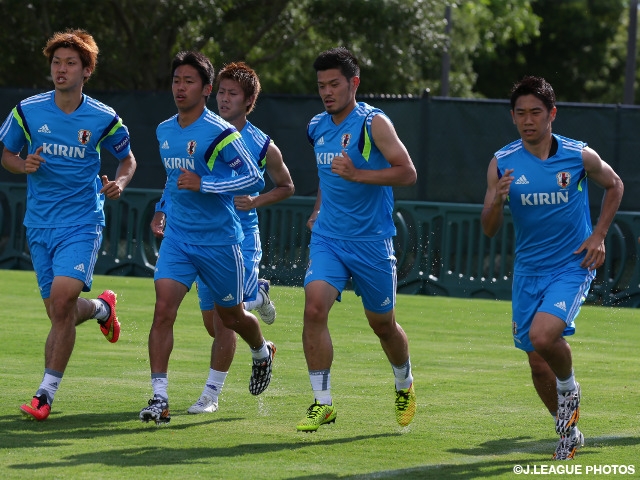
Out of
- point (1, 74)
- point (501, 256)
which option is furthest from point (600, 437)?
point (1, 74)

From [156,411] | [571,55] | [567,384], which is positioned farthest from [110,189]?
[571,55]

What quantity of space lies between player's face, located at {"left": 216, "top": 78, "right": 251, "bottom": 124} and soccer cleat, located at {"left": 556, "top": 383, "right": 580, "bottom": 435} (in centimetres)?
317

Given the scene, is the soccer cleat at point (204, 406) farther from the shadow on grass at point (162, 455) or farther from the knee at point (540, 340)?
the knee at point (540, 340)

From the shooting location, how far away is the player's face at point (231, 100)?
9133 mm

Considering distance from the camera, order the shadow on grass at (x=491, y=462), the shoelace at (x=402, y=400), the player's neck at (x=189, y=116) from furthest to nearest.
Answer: the player's neck at (x=189, y=116) < the shoelace at (x=402, y=400) < the shadow on grass at (x=491, y=462)

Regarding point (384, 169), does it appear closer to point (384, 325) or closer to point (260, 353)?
point (384, 325)

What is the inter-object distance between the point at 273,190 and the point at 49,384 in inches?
80.7

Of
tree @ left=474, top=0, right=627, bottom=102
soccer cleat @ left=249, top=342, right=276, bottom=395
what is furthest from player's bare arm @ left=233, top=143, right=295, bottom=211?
tree @ left=474, top=0, right=627, bottom=102

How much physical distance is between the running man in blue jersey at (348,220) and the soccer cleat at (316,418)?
0.04 meters

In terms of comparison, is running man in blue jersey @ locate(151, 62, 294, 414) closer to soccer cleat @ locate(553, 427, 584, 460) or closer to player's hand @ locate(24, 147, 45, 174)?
player's hand @ locate(24, 147, 45, 174)

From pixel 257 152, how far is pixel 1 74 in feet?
65.9

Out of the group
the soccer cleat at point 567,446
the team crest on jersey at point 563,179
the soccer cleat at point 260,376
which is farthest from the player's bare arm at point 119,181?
the soccer cleat at point 567,446

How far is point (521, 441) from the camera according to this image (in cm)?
773

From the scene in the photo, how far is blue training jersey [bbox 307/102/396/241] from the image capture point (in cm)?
794
